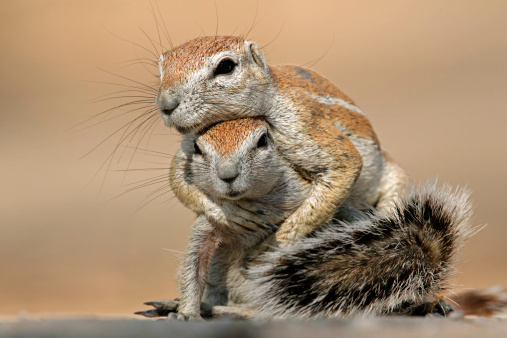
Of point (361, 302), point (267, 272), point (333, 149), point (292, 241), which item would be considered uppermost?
point (333, 149)

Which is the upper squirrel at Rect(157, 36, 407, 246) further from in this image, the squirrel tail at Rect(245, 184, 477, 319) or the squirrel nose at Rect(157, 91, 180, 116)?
the squirrel tail at Rect(245, 184, 477, 319)

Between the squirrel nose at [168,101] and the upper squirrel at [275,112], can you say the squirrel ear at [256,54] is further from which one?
the squirrel nose at [168,101]

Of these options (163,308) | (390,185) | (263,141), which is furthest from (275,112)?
(163,308)

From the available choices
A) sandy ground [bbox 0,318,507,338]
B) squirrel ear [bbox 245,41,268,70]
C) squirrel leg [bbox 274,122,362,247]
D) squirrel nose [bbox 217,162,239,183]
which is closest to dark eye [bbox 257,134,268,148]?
squirrel leg [bbox 274,122,362,247]

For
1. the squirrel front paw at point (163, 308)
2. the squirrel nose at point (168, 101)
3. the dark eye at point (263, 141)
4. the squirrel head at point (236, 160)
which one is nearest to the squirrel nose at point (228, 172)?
the squirrel head at point (236, 160)

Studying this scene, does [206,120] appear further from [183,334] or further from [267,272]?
[183,334]

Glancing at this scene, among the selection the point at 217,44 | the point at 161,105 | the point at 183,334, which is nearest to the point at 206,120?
the point at 161,105
